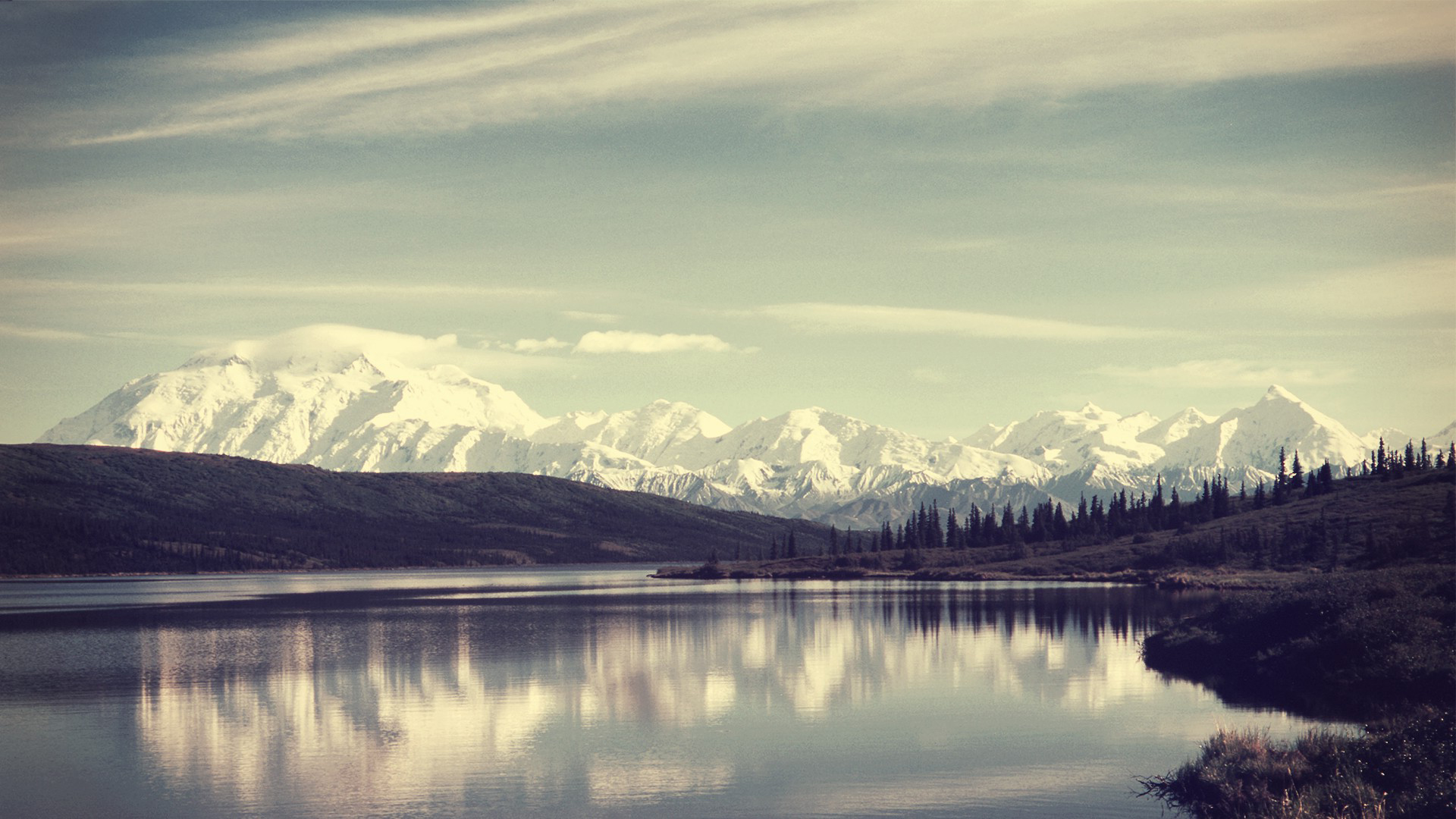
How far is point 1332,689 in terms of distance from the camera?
6078 cm

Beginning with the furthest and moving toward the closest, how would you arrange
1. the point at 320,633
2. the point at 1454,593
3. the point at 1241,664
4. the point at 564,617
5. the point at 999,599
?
1. the point at 999,599
2. the point at 564,617
3. the point at 320,633
4. the point at 1241,664
5. the point at 1454,593

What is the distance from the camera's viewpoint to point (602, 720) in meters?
57.6

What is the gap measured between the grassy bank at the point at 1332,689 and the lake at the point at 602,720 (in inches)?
105

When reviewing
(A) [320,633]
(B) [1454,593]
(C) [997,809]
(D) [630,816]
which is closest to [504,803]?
(D) [630,816]

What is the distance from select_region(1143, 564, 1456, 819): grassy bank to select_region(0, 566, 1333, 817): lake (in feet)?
8.72

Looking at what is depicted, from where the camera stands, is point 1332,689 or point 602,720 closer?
point 602,720

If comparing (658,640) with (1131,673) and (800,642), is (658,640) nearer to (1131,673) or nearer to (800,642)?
(800,642)

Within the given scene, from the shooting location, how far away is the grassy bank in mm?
36906

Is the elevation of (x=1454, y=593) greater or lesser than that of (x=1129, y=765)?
greater

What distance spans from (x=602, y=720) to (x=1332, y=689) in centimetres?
3312

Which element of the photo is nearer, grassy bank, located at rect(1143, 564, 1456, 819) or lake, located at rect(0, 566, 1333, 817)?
grassy bank, located at rect(1143, 564, 1456, 819)

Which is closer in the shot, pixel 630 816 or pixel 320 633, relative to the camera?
pixel 630 816

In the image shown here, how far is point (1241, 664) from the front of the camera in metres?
70.4

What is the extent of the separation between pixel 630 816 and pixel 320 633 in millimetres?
76556
